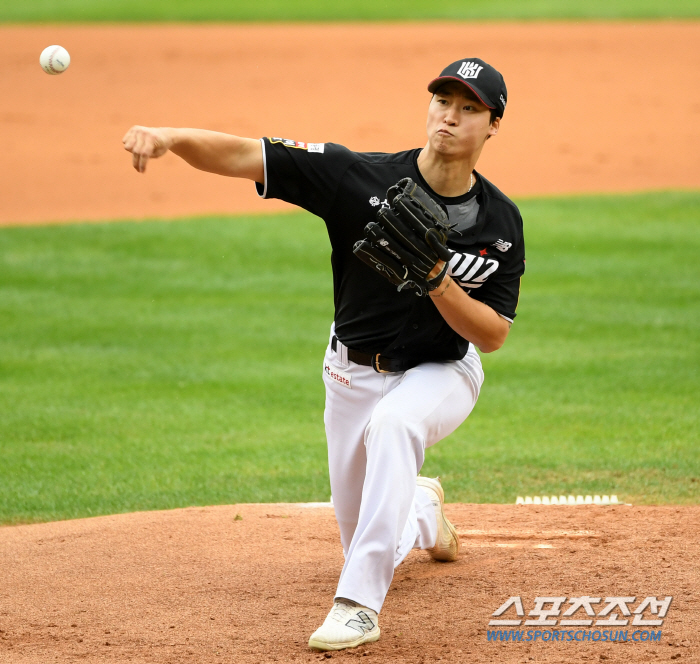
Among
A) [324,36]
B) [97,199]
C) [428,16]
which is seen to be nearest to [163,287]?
[97,199]

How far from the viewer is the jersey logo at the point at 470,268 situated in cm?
389

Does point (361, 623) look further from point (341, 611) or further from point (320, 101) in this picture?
point (320, 101)

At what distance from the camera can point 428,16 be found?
31.0 metres

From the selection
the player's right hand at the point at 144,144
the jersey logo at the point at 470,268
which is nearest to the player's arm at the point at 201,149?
the player's right hand at the point at 144,144

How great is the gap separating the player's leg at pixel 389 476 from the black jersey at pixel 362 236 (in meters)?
0.21

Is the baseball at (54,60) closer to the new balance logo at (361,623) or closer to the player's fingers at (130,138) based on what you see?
the player's fingers at (130,138)

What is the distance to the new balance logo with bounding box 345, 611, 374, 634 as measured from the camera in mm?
3535

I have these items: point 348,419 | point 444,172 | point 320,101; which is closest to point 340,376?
point 348,419

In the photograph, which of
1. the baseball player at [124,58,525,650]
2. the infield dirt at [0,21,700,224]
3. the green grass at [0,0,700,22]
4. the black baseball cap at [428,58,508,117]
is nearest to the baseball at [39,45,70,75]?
the baseball player at [124,58,525,650]

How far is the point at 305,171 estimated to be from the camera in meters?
3.91

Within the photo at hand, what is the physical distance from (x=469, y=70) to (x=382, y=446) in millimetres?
1452

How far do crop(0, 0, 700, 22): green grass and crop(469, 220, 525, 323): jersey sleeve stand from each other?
90.9 ft

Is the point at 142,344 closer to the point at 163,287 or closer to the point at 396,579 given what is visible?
the point at 163,287

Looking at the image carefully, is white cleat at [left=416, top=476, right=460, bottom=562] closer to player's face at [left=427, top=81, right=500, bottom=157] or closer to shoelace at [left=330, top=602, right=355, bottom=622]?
shoelace at [left=330, top=602, right=355, bottom=622]
